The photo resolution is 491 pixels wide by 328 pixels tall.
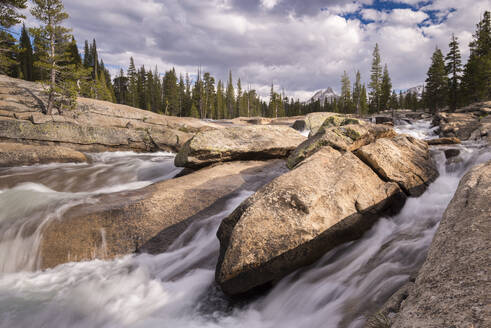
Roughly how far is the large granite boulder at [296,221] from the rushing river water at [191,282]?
33 centimetres

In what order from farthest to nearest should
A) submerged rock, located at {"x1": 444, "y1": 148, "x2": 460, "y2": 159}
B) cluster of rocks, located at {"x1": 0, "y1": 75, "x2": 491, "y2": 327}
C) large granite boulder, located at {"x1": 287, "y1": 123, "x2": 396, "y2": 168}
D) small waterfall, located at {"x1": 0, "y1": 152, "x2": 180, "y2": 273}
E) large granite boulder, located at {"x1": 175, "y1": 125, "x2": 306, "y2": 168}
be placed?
large granite boulder, located at {"x1": 175, "y1": 125, "x2": 306, "y2": 168}, submerged rock, located at {"x1": 444, "y1": 148, "x2": 460, "y2": 159}, large granite boulder, located at {"x1": 287, "y1": 123, "x2": 396, "y2": 168}, small waterfall, located at {"x1": 0, "y1": 152, "x2": 180, "y2": 273}, cluster of rocks, located at {"x1": 0, "y1": 75, "x2": 491, "y2": 327}

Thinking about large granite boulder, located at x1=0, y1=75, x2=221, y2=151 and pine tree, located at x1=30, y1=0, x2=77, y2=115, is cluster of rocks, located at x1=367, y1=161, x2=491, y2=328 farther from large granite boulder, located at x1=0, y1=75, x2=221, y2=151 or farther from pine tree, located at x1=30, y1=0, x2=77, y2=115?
pine tree, located at x1=30, y1=0, x2=77, y2=115

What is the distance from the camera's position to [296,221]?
13.9 ft

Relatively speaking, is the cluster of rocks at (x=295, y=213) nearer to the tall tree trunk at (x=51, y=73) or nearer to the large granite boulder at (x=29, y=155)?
the large granite boulder at (x=29, y=155)

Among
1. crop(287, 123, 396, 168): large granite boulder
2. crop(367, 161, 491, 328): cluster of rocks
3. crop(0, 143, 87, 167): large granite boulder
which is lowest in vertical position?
crop(367, 161, 491, 328): cluster of rocks

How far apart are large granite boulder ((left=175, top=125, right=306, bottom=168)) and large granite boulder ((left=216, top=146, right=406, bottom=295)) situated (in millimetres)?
4866

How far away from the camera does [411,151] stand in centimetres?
707

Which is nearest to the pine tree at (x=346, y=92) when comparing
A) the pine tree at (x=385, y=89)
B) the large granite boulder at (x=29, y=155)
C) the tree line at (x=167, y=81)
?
the tree line at (x=167, y=81)

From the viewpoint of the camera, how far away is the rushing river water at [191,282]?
3.88 meters

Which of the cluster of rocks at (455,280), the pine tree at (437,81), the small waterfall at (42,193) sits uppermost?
the pine tree at (437,81)

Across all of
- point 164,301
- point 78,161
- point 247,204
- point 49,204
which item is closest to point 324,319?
point 247,204

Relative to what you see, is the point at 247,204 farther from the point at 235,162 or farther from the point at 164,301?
Result: the point at 235,162

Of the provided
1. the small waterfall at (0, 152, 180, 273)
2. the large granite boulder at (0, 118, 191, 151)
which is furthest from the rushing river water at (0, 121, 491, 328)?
the large granite boulder at (0, 118, 191, 151)

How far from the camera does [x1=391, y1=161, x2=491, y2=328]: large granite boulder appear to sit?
68.2 inches
